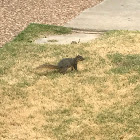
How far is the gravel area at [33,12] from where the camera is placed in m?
9.04

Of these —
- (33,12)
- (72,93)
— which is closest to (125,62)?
(72,93)

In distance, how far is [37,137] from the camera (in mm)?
4598

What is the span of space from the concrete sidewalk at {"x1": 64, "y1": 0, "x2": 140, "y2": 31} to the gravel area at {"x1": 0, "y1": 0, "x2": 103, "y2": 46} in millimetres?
352

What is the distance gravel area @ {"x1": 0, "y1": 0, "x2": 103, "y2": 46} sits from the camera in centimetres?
904

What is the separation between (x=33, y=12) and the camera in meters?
10.4

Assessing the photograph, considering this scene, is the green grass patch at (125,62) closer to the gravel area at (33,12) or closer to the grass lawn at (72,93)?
the grass lawn at (72,93)

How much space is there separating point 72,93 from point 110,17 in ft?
16.3

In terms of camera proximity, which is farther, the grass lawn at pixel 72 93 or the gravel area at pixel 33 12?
the gravel area at pixel 33 12

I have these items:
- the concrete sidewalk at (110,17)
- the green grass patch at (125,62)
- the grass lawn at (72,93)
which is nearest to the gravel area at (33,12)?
the concrete sidewalk at (110,17)

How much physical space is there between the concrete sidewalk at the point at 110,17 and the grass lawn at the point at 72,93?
1300 millimetres

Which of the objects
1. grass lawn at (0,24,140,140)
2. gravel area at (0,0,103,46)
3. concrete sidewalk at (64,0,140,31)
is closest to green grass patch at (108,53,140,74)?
grass lawn at (0,24,140,140)

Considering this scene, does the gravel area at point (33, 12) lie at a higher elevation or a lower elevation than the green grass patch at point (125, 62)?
lower

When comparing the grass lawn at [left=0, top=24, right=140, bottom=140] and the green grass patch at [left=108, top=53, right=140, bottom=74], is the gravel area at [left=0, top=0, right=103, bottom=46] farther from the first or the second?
the green grass patch at [left=108, top=53, right=140, bottom=74]

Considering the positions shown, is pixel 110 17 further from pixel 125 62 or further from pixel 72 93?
pixel 72 93
